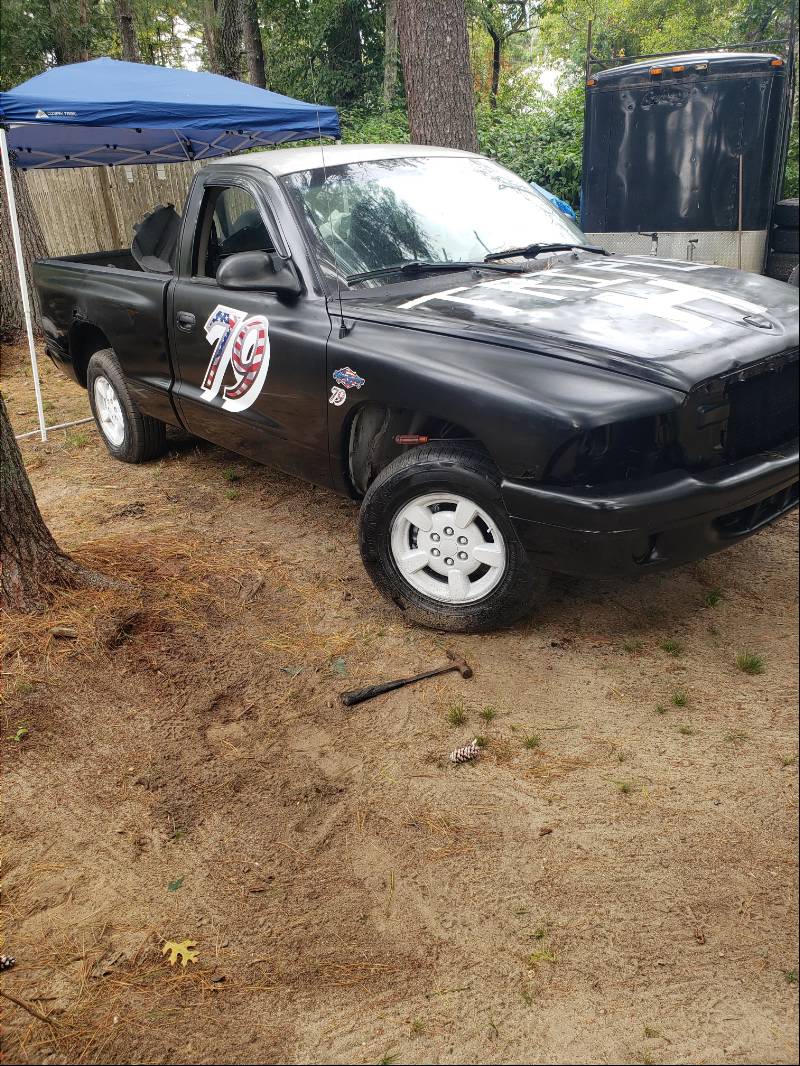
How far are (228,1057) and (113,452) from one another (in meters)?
5.03

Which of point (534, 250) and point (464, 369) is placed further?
point (534, 250)

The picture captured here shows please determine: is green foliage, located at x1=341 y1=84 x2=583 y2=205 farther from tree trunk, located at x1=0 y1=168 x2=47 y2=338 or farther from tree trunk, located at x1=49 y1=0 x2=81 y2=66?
tree trunk, located at x1=49 y1=0 x2=81 y2=66

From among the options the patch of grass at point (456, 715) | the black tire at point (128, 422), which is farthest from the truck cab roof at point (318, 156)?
the patch of grass at point (456, 715)

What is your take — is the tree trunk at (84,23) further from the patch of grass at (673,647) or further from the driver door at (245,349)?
the patch of grass at (673,647)

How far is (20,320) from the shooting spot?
445 inches

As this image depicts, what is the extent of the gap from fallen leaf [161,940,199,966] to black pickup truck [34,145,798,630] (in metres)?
1.71

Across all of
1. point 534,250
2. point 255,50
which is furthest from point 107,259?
point 255,50

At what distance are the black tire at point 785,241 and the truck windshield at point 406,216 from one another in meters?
4.56

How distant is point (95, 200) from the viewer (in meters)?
13.3

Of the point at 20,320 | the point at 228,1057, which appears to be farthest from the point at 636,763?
the point at 20,320

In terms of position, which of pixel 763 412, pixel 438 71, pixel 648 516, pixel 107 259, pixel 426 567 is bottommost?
pixel 426 567

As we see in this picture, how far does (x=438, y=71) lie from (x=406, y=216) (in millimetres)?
4315

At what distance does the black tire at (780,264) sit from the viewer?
8.23 metres

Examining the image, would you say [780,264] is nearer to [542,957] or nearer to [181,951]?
[542,957]
